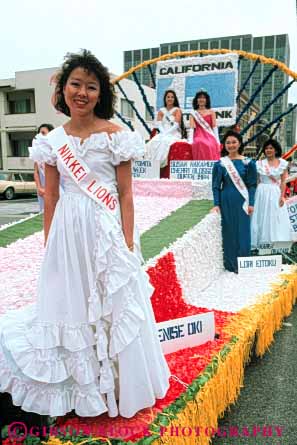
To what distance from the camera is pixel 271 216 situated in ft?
18.7

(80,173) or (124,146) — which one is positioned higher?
(124,146)

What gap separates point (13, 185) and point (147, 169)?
13.4 metres

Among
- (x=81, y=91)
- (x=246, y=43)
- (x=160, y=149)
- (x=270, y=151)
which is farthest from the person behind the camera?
(x=246, y=43)

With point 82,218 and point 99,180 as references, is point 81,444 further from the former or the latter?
point 99,180

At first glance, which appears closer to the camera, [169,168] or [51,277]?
[51,277]

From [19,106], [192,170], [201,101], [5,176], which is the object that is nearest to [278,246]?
[192,170]

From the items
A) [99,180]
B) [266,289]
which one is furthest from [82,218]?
[266,289]

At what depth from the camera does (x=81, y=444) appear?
170cm

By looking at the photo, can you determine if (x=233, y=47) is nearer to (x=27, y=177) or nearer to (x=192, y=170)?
(x=27, y=177)

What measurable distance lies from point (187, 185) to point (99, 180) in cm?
381

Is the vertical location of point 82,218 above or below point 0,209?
above

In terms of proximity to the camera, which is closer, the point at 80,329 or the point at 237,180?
the point at 80,329

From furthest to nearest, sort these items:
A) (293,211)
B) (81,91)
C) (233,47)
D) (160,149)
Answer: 1. (233,47)
2. (160,149)
3. (293,211)
4. (81,91)

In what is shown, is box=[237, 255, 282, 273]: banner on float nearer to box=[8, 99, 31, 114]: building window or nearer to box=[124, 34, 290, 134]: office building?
box=[124, 34, 290, 134]: office building
